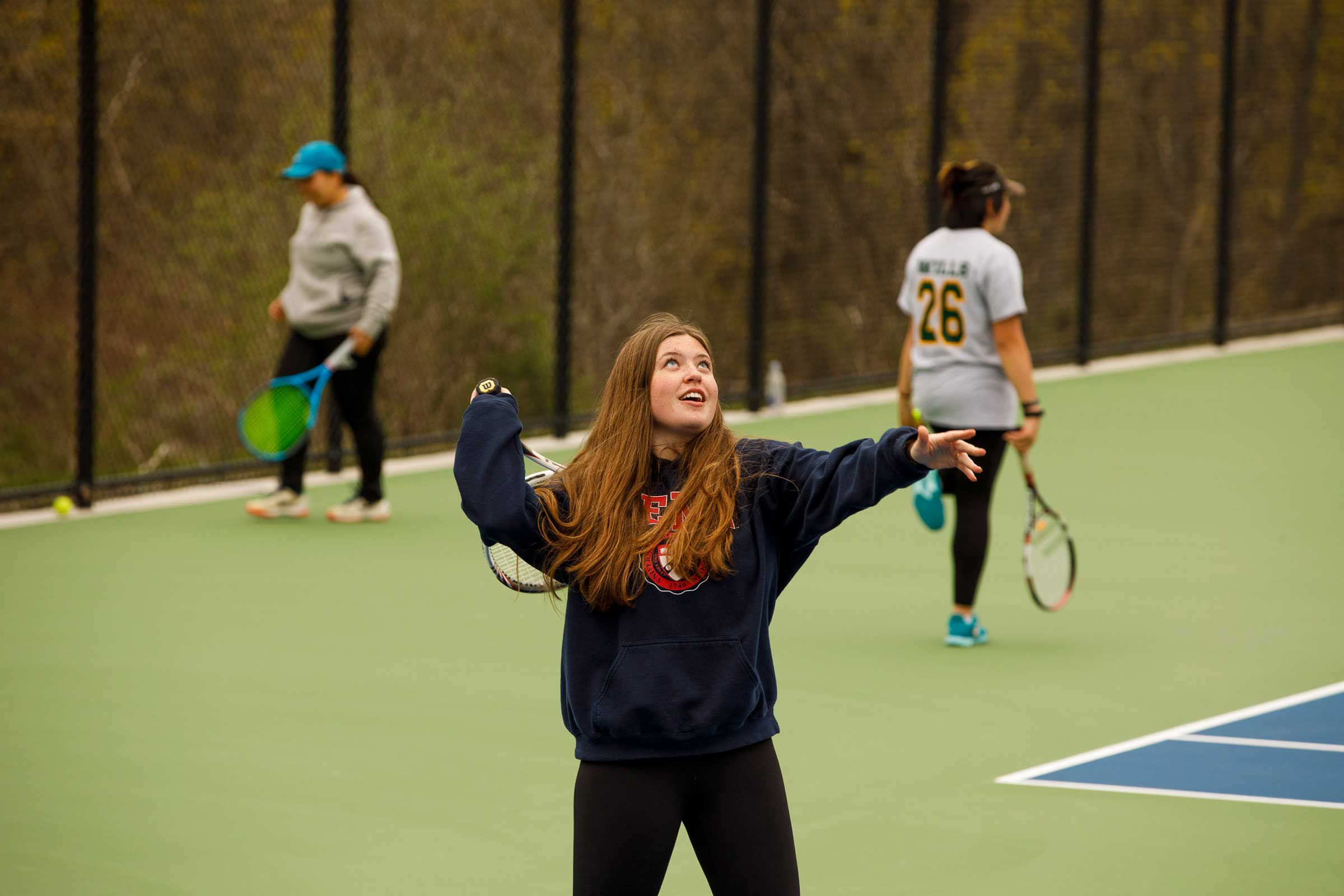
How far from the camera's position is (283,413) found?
10.6 meters

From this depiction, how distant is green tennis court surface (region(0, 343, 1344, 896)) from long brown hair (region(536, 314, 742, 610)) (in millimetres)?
1902

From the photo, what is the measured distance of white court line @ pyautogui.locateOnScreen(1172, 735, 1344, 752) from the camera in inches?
277

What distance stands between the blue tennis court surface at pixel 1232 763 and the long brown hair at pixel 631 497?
291 centimetres

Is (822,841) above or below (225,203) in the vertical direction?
below

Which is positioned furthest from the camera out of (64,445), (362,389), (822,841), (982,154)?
(982,154)

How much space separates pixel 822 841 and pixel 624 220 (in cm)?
899

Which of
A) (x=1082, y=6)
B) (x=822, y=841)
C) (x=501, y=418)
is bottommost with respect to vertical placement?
(x=822, y=841)

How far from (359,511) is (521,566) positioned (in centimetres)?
689

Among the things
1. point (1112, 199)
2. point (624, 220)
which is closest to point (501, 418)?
point (624, 220)

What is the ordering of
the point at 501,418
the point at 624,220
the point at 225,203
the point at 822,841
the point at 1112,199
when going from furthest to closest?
the point at 1112,199, the point at 624,220, the point at 225,203, the point at 822,841, the point at 501,418

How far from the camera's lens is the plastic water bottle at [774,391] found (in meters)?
15.0

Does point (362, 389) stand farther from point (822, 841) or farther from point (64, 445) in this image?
point (822, 841)

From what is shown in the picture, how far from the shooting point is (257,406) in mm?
10578

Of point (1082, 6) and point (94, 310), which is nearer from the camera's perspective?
point (94, 310)
